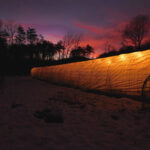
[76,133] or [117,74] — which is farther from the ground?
[117,74]

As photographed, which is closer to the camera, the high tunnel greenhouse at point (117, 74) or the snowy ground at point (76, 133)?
the snowy ground at point (76, 133)

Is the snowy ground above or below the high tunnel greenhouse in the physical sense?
below

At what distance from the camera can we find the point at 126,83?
5.58m

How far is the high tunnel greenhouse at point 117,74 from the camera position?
4.98m

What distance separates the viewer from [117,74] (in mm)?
6078

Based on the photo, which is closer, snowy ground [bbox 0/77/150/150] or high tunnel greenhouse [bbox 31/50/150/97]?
snowy ground [bbox 0/77/150/150]

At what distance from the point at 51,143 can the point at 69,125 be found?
0.83 metres

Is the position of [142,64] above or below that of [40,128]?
above

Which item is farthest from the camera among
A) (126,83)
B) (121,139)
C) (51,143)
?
(126,83)

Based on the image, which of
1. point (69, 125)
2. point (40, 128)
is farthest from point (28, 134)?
point (69, 125)

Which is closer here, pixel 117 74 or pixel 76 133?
pixel 76 133

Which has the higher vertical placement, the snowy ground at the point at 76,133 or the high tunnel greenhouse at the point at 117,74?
the high tunnel greenhouse at the point at 117,74

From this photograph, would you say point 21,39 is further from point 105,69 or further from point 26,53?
point 105,69

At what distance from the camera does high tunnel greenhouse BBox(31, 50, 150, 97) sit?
16.3ft
